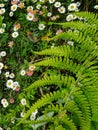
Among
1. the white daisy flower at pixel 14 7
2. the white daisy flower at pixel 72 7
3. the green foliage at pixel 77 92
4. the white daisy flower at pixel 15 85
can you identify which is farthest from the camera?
the white daisy flower at pixel 14 7

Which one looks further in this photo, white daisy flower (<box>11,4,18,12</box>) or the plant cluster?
white daisy flower (<box>11,4,18,12</box>)

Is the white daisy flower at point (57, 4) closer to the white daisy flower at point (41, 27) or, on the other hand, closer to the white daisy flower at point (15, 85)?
the white daisy flower at point (41, 27)

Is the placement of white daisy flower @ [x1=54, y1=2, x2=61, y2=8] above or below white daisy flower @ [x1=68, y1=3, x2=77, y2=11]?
above

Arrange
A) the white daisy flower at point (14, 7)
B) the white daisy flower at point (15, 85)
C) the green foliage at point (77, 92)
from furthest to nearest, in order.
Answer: the white daisy flower at point (14, 7) < the white daisy flower at point (15, 85) < the green foliage at point (77, 92)

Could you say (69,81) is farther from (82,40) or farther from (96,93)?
(82,40)

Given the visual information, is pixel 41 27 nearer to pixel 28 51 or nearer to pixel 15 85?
pixel 28 51

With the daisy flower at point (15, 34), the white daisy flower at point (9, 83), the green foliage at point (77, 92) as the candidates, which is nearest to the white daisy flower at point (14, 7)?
the daisy flower at point (15, 34)

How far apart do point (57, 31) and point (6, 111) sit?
77 centimetres

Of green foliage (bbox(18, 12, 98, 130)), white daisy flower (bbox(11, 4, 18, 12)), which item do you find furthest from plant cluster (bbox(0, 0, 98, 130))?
green foliage (bbox(18, 12, 98, 130))

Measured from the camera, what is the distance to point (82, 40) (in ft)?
5.39

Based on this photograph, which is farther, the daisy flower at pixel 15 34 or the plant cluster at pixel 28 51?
the daisy flower at pixel 15 34

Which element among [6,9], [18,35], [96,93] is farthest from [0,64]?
[96,93]

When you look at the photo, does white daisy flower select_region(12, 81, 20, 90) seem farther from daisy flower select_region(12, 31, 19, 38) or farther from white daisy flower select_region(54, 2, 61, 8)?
white daisy flower select_region(54, 2, 61, 8)

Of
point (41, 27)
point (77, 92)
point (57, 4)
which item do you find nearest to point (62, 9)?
point (57, 4)
